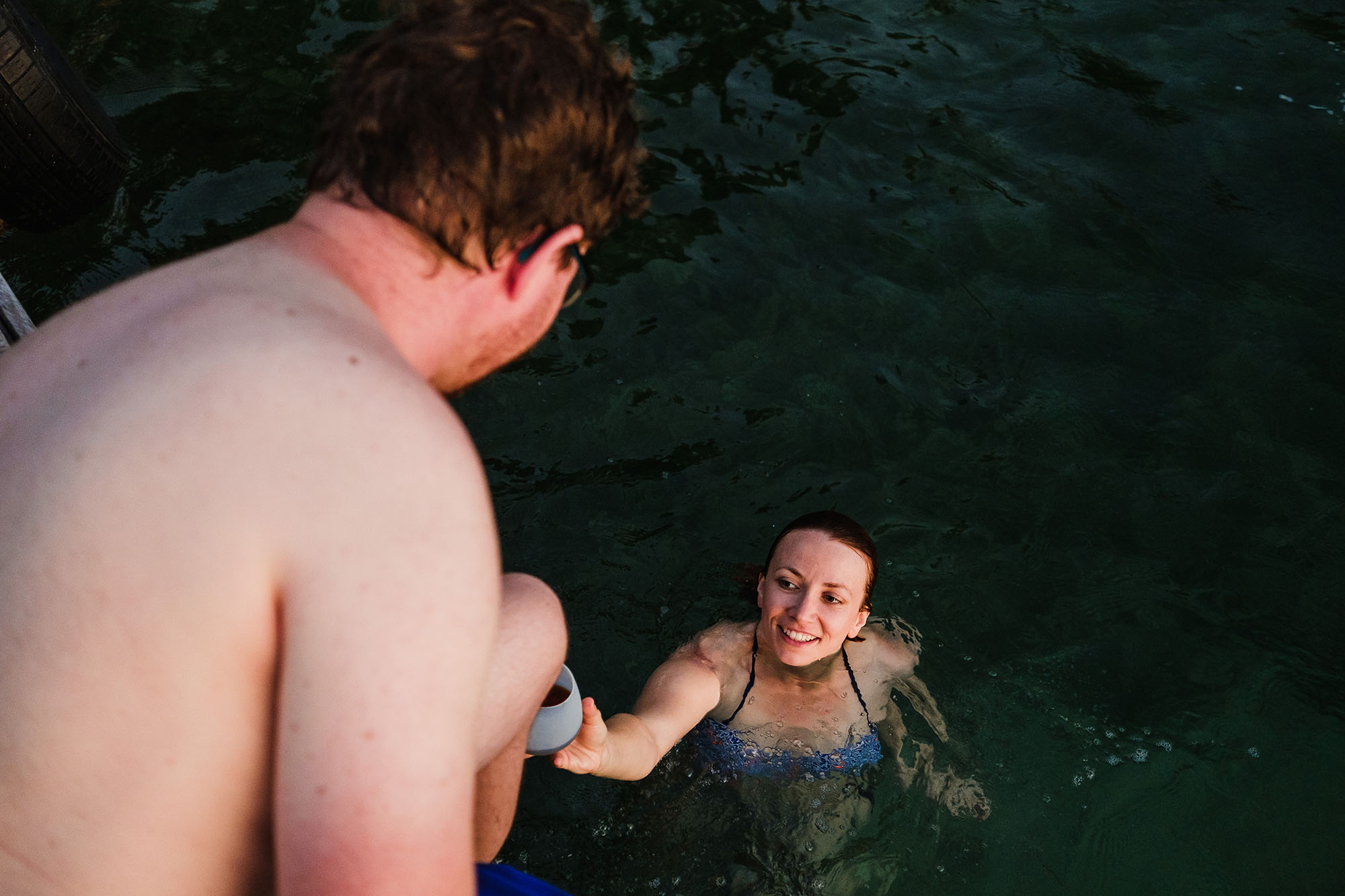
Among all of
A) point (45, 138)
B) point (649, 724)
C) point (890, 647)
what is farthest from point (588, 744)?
point (45, 138)

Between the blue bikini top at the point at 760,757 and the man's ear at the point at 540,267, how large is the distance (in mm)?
2457

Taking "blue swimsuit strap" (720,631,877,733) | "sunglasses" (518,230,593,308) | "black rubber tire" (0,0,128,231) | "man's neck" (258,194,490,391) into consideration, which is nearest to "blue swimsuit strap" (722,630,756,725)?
"blue swimsuit strap" (720,631,877,733)

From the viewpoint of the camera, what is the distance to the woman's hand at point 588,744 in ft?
10.8

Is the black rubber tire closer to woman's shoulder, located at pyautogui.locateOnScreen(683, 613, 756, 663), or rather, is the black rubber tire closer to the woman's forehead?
woman's shoulder, located at pyautogui.locateOnScreen(683, 613, 756, 663)

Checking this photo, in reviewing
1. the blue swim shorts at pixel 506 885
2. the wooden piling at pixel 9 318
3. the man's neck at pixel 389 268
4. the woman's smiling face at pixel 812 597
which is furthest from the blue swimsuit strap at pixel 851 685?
the wooden piling at pixel 9 318

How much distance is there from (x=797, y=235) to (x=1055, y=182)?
161 cm

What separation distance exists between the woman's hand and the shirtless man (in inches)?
65.3

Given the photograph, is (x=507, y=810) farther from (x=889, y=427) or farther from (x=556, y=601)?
(x=889, y=427)

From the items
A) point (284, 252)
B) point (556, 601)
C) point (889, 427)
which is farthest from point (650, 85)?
point (284, 252)

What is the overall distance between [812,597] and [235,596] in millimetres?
2898

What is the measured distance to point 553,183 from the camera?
1.85 metres

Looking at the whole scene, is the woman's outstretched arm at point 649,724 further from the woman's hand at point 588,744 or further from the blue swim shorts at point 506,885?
the blue swim shorts at point 506,885

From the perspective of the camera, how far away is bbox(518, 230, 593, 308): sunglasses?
6.38 ft

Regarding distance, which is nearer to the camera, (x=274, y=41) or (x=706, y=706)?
(x=706, y=706)
